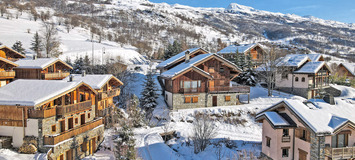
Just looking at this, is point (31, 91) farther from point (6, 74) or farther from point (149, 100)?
point (149, 100)

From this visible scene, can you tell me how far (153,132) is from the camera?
27.5 metres

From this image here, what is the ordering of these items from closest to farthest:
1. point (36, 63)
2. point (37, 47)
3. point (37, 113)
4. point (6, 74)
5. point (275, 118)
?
1. point (37, 113)
2. point (275, 118)
3. point (6, 74)
4. point (36, 63)
5. point (37, 47)

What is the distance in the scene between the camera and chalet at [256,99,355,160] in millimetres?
17312

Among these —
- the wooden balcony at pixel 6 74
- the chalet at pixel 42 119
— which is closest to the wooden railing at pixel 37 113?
the chalet at pixel 42 119

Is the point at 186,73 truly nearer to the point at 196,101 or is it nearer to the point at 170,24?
the point at 196,101

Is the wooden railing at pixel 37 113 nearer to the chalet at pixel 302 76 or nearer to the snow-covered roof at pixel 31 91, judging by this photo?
the snow-covered roof at pixel 31 91

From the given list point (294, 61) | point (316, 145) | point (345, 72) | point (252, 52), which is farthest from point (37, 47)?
point (345, 72)

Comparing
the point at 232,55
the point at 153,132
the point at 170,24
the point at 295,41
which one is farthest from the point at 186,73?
the point at 295,41

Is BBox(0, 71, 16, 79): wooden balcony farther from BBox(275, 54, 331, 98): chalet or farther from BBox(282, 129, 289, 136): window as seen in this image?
BBox(275, 54, 331, 98): chalet

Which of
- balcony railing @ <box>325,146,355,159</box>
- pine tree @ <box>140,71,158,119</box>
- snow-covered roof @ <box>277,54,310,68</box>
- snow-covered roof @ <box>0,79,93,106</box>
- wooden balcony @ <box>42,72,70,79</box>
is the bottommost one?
balcony railing @ <box>325,146,355,159</box>

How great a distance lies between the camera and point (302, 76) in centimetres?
4128

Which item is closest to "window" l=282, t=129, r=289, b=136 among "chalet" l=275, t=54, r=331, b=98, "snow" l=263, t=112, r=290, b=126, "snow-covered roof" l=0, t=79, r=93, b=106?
"snow" l=263, t=112, r=290, b=126

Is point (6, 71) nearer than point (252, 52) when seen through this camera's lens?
Yes

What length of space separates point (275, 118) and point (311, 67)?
25.9 metres
